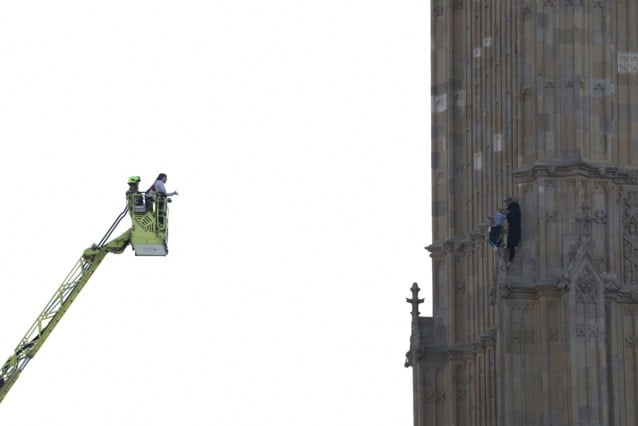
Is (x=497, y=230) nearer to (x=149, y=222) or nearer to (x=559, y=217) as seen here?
(x=559, y=217)

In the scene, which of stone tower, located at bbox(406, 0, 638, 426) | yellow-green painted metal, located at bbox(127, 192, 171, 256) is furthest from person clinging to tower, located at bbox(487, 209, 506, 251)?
yellow-green painted metal, located at bbox(127, 192, 171, 256)

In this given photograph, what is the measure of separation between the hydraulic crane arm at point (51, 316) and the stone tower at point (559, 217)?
11.8 metres

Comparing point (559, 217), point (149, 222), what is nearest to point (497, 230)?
point (559, 217)

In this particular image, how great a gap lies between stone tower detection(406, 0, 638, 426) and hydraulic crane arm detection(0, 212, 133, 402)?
→ 1181cm

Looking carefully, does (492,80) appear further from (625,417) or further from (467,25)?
(625,417)

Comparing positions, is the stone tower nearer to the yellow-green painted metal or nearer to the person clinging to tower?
the person clinging to tower

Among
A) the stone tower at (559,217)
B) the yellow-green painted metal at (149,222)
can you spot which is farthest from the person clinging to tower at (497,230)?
the yellow-green painted metal at (149,222)

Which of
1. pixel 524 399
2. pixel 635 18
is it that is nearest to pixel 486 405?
pixel 524 399

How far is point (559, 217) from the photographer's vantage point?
106 metres

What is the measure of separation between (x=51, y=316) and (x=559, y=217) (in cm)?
1527

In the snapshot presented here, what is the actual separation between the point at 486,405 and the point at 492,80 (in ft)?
32.6

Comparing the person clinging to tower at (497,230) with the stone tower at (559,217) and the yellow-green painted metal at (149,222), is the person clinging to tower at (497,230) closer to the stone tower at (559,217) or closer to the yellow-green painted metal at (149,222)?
the stone tower at (559,217)

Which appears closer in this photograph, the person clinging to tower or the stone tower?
the stone tower

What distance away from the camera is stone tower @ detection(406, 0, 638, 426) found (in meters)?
105
